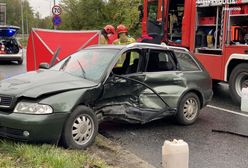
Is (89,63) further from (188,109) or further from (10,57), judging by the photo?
(10,57)

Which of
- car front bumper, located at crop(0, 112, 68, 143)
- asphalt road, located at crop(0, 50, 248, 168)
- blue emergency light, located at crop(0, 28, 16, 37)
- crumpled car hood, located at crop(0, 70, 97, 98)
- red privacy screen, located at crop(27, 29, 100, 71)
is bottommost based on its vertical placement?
asphalt road, located at crop(0, 50, 248, 168)

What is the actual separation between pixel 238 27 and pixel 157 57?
363 centimetres

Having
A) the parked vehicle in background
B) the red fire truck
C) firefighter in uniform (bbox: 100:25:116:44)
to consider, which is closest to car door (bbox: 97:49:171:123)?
the red fire truck

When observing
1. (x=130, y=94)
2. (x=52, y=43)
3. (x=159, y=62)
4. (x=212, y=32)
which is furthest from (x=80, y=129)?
(x=212, y=32)

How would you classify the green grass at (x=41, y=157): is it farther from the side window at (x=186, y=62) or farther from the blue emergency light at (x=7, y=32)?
the blue emergency light at (x=7, y=32)

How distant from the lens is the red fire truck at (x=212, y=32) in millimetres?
10180

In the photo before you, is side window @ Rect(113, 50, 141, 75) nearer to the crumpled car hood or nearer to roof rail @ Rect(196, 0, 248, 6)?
the crumpled car hood

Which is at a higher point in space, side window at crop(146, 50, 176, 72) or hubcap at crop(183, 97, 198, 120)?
side window at crop(146, 50, 176, 72)

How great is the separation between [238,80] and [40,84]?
5.83 m

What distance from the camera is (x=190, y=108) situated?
794cm

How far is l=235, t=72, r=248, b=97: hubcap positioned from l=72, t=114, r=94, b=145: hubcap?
5246 millimetres

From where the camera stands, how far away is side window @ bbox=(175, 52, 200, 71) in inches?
314

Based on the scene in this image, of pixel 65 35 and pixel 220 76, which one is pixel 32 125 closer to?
pixel 65 35

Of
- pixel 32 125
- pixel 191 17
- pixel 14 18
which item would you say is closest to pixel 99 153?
pixel 32 125
